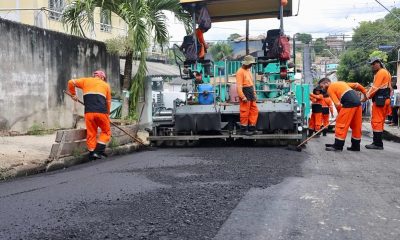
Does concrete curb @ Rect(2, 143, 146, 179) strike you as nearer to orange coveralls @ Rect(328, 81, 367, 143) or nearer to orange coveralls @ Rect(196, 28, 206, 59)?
orange coveralls @ Rect(196, 28, 206, 59)

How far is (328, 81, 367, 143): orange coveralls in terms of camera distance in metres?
7.55

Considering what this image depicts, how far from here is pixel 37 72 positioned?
9398mm

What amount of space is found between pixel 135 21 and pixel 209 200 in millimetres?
6634

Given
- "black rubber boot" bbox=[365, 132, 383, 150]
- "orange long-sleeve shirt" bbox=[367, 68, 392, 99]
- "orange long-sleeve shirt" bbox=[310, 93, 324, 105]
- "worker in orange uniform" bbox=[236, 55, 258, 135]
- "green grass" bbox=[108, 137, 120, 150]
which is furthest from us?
"orange long-sleeve shirt" bbox=[310, 93, 324, 105]

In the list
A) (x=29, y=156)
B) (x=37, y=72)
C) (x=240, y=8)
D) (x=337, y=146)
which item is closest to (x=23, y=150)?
(x=29, y=156)

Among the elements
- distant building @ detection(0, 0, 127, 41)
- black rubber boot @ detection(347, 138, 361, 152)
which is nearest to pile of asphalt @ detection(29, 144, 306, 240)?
black rubber boot @ detection(347, 138, 361, 152)

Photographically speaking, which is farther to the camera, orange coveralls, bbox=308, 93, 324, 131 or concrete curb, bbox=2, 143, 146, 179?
orange coveralls, bbox=308, 93, 324, 131

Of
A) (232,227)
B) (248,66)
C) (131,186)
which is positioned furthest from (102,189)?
(248,66)

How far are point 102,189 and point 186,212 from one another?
3.98ft

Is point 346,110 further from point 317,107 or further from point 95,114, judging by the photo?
point 95,114

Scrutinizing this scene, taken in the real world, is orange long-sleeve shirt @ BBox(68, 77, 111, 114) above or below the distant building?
below

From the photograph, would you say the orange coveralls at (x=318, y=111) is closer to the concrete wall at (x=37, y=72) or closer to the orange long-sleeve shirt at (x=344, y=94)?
the orange long-sleeve shirt at (x=344, y=94)

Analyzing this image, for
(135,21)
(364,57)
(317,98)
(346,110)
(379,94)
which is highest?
(364,57)

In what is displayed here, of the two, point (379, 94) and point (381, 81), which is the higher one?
point (381, 81)
